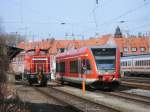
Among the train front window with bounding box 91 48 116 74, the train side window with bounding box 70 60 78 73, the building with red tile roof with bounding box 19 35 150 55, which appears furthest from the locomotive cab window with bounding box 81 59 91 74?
the building with red tile roof with bounding box 19 35 150 55

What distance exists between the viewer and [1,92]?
15094mm

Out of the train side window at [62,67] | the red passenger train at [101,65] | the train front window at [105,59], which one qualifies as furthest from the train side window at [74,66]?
the train side window at [62,67]

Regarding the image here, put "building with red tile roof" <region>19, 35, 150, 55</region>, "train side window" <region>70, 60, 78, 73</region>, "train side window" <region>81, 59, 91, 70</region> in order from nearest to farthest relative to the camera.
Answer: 1. "train side window" <region>81, 59, 91, 70</region>
2. "train side window" <region>70, 60, 78, 73</region>
3. "building with red tile roof" <region>19, 35, 150, 55</region>

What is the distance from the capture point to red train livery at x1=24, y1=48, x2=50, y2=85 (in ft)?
127

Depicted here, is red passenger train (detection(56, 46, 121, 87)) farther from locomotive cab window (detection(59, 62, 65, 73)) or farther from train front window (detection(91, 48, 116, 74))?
locomotive cab window (detection(59, 62, 65, 73))

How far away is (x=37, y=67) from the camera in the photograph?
1544 inches

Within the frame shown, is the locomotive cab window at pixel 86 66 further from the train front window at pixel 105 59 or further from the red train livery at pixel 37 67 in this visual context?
the red train livery at pixel 37 67

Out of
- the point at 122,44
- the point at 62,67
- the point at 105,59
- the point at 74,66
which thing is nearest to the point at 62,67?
the point at 62,67

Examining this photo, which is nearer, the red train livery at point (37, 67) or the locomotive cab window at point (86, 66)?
the locomotive cab window at point (86, 66)

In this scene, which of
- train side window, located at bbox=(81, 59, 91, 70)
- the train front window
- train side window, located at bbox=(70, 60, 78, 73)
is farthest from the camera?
train side window, located at bbox=(70, 60, 78, 73)

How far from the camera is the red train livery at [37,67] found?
127ft

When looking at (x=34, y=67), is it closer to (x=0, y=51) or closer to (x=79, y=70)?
(x=79, y=70)

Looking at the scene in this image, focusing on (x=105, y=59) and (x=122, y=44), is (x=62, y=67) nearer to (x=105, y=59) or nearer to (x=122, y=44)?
(x=105, y=59)

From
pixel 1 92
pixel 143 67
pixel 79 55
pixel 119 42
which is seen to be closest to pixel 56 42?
pixel 119 42
